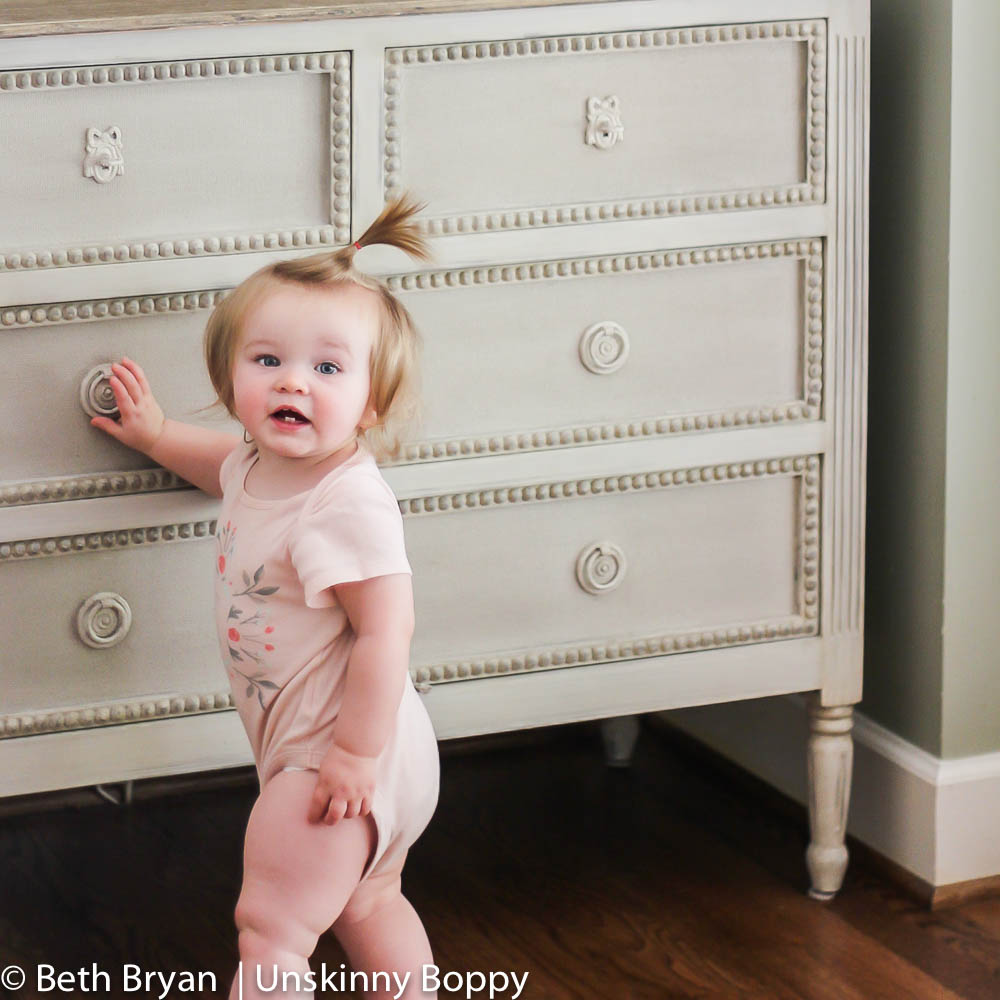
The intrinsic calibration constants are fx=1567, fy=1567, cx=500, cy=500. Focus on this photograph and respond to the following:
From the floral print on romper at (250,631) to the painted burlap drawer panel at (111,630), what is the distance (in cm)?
12

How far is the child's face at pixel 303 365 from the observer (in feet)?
4.03

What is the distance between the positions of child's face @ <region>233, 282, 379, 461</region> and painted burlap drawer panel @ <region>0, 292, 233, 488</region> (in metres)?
0.12

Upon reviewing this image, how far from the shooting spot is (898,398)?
1.70 metres

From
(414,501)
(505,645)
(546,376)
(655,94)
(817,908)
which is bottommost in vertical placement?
(817,908)

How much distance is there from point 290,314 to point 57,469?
0.89 ft

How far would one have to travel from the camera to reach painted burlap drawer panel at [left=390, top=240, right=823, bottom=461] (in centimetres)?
143

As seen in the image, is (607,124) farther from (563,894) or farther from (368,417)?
(563,894)

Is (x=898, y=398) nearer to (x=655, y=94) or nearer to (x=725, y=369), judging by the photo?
(x=725, y=369)

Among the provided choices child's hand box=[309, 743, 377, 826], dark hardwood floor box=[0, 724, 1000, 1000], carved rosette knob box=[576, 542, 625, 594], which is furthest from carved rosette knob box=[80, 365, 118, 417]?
dark hardwood floor box=[0, 724, 1000, 1000]

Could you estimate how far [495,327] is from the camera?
4.71 feet

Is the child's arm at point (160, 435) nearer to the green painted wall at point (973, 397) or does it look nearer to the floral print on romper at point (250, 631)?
the floral print on romper at point (250, 631)

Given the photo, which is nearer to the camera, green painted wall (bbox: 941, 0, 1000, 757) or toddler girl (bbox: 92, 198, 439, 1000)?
toddler girl (bbox: 92, 198, 439, 1000)

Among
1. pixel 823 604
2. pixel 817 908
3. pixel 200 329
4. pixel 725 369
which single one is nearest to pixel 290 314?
pixel 200 329

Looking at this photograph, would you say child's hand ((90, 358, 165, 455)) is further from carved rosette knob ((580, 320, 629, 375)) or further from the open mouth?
carved rosette knob ((580, 320, 629, 375))
